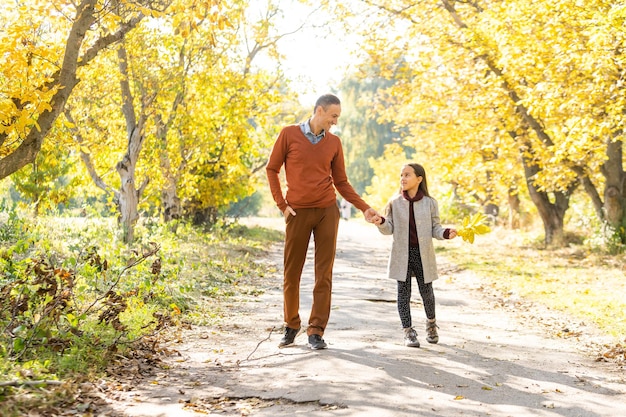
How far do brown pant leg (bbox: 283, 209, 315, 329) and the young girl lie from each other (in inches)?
30.1

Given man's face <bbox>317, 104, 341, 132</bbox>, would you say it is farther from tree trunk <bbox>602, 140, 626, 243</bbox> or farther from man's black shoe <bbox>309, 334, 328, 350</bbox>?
tree trunk <bbox>602, 140, 626, 243</bbox>

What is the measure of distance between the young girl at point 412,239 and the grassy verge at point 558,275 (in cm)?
231

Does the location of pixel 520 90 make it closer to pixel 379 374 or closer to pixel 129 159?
pixel 129 159

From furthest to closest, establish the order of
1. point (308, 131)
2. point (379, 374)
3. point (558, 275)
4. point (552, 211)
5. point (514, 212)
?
point (514, 212) < point (552, 211) < point (558, 275) < point (308, 131) < point (379, 374)

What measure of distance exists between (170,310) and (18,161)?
2.66m

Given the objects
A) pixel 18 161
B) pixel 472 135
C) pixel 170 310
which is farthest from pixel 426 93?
pixel 18 161

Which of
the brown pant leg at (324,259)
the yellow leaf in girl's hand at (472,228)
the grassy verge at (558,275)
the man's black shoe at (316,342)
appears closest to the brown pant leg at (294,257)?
the brown pant leg at (324,259)

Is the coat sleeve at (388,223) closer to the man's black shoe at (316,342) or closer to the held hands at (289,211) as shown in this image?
the held hands at (289,211)

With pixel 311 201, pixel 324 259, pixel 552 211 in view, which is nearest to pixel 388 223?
pixel 324 259

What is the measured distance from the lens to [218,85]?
17.5 metres

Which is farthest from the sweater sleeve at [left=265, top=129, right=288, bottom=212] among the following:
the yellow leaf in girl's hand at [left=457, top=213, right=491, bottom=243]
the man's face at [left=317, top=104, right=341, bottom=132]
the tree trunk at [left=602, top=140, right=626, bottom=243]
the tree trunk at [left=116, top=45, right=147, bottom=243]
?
the tree trunk at [left=602, top=140, right=626, bottom=243]

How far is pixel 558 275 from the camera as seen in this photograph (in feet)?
47.8

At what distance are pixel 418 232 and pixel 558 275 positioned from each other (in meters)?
8.16

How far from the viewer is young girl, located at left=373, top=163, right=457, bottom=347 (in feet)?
24.1
